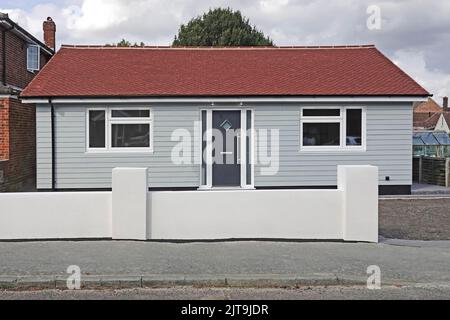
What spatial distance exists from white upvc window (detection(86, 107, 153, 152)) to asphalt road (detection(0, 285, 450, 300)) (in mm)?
8725

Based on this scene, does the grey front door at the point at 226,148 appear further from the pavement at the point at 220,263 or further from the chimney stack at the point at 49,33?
the chimney stack at the point at 49,33

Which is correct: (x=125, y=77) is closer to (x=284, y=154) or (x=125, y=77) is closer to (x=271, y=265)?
(x=284, y=154)

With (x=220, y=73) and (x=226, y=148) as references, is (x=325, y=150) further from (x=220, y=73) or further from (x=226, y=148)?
(x=220, y=73)

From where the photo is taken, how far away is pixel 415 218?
37.7 feet

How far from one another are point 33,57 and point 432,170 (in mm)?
15320

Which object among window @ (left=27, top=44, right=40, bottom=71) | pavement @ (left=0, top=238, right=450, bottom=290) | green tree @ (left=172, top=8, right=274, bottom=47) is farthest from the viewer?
green tree @ (left=172, top=8, right=274, bottom=47)

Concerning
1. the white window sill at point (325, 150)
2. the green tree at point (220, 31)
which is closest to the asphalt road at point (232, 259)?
the white window sill at point (325, 150)

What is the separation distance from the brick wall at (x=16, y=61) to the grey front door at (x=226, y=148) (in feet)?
24.7

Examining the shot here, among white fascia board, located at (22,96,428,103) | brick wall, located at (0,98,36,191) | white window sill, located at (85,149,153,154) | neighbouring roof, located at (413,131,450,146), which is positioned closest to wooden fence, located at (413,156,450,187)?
white fascia board, located at (22,96,428,103)

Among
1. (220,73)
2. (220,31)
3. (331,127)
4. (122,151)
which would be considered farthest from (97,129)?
(220,31)

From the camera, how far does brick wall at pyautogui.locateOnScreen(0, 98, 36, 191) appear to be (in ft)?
47.5

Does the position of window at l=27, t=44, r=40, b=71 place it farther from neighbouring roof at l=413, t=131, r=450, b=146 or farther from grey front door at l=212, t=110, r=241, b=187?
neighbouring roof at l=413, t=131, r=450, b=146

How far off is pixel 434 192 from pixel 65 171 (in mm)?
10988

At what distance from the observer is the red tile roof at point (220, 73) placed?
14805 millimetres
